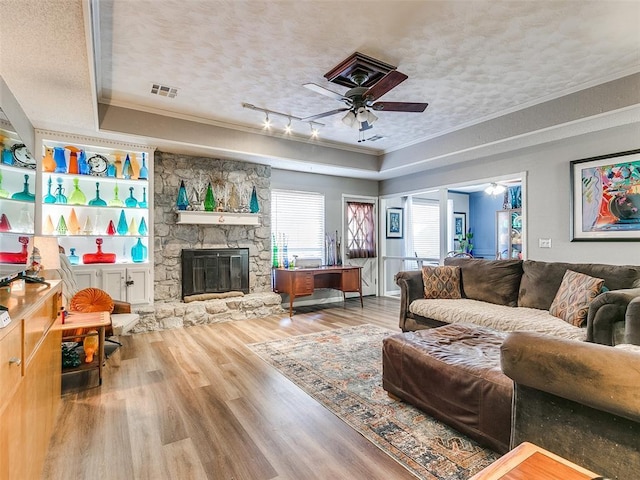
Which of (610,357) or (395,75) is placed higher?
(395,75)

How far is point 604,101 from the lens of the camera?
3324 millimetres

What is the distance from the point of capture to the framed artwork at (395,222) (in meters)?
7.32

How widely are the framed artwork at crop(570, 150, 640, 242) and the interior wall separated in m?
0.08

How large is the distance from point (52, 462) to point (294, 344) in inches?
91.8

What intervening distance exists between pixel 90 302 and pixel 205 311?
159 centimetres

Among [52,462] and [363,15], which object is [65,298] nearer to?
[52,462]

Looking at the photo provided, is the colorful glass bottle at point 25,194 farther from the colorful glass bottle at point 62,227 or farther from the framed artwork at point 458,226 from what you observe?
the framed artwork at point 458,226

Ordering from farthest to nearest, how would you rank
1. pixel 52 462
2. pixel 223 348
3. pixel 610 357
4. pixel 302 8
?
pixel 223 348 < pixel 302 8 < pixel 52 462 < pixel 610 357

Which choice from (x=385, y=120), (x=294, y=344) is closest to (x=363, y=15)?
(x=385, y=120)

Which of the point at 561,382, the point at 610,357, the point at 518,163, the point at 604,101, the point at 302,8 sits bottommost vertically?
the point at 561,382

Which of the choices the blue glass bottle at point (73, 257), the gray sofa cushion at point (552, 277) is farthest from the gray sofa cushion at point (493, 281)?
the blue glass bottle at point (73, 257)

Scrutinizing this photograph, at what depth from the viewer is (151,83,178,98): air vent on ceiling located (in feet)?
11.4

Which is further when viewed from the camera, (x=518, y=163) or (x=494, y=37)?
(x=518, y=163)

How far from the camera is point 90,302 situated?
3.40 m
